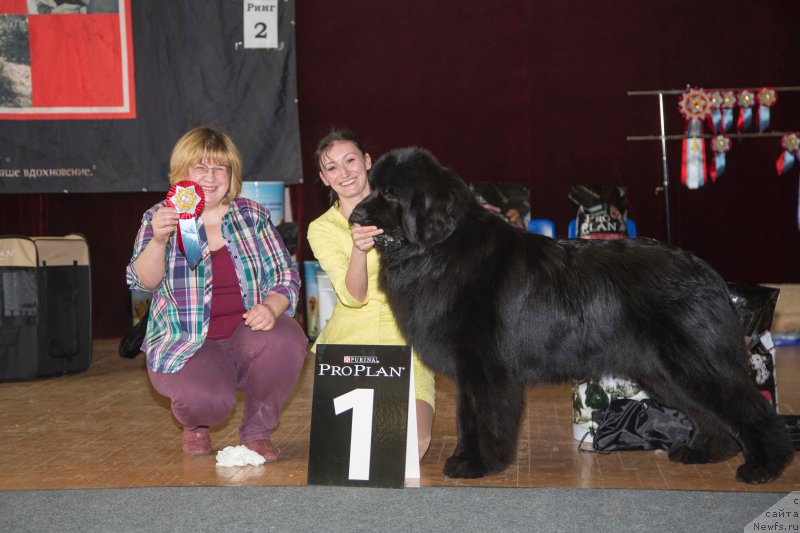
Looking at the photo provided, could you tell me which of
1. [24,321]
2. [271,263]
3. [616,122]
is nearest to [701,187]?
[616,122]

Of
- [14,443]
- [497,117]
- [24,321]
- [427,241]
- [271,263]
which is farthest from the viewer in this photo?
[497,117]

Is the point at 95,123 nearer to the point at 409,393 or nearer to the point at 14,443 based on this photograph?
the point at 14,443

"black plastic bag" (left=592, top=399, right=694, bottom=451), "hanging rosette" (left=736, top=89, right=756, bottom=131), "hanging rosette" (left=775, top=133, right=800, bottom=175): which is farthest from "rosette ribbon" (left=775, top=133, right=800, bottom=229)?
"black plastic bag" (left=592, top=399, right=694, bottom=451)

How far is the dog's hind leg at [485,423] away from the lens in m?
2.79

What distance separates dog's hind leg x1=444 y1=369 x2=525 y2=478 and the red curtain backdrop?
13.9 feet

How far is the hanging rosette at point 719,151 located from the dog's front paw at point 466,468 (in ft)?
15.2

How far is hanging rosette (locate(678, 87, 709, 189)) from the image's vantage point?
6391 millimetres

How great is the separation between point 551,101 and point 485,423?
15.2 ft

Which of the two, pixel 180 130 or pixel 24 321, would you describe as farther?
pixel 180 130

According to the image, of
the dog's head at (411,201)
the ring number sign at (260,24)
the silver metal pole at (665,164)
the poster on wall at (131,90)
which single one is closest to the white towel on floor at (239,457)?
the dog's head at (411,201)

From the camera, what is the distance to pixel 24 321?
5215mm

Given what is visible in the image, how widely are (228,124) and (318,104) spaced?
87 cm

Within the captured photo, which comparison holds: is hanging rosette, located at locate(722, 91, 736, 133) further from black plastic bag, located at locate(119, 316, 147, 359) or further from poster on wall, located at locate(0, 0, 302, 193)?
black plastic bag, located at locate(119, 316, 147, 359)

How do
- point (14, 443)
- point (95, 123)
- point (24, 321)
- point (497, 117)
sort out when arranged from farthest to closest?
point (497, 117)
point (95, 123)
point (24, 321)
point (14, 443)
